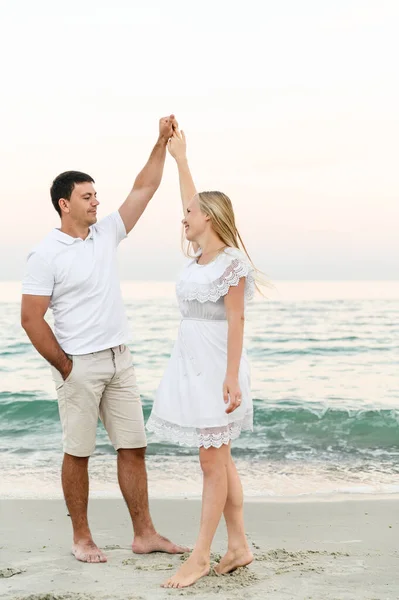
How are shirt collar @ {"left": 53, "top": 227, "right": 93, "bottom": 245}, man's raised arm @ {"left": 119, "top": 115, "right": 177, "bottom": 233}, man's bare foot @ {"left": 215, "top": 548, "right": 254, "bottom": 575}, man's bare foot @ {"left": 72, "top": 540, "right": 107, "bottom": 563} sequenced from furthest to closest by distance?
man's raised arm @ {"left": 119, "top": 115, "right": 177, "bottom": 233}
shirt collar @ {"left": 53, "top": 227, "right": 93, "bottom": 245}
man's bare foot @ {"left": 72, "top": 540, "right": 107, "bottom": 563}
man's bare foot @ {"left": 215, "top": 548, "right": 254, "bottom": 575}

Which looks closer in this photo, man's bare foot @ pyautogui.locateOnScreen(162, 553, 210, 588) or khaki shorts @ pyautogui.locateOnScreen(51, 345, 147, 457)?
man's bare foot @ pyautogui.locateOnScreen(162, 553, 210, 588)

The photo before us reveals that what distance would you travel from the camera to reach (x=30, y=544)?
4590mm

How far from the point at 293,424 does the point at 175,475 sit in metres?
3.70

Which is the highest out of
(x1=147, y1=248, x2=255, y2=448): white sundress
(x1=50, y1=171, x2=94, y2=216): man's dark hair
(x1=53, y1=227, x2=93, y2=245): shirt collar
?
(x1=50, y1=171, x2=94, y2=216): man's dark hair

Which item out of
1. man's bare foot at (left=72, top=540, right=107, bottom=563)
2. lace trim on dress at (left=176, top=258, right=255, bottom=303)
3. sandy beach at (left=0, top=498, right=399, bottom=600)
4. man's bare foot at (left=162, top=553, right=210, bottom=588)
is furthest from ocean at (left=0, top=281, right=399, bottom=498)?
lace trim on dress at (left=176, top=258, right=255, bottom=303)

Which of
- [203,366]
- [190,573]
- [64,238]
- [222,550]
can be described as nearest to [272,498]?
[222,550]

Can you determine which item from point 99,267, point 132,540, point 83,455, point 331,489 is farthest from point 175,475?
point 99,267

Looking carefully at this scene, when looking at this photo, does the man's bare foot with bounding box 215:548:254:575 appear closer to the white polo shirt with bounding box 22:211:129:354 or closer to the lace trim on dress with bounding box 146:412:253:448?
the lace trim on dress with bounding box 146:412:253:448

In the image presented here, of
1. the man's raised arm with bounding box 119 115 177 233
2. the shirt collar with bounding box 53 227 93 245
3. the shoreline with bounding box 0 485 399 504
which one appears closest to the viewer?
the shirt collar with bounding box 53 227 93 245

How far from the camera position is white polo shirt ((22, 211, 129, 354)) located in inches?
163

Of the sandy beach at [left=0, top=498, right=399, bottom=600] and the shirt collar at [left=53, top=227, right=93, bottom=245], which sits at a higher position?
the shirt collar at [left=53, top=227, right=93, bottom=245]

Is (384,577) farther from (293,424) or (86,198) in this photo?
(293,424)

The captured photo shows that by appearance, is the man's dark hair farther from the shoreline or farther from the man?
the shoreline

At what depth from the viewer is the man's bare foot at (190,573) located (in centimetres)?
360
